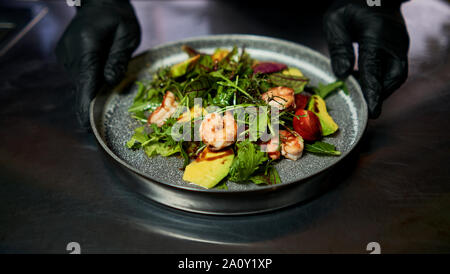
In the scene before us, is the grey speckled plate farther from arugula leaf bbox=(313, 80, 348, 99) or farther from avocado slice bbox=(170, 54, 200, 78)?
avocado slice bbox=(170, 54, 200, 78)

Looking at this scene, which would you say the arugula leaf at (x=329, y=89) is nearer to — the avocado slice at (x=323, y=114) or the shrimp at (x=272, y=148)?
the avocado slice at (x=323, y=114)

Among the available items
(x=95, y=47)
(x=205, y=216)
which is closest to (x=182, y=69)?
(x=95, y=47)

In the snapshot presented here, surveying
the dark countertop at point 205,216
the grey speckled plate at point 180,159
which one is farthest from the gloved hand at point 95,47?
the dark countertop at point 205,216

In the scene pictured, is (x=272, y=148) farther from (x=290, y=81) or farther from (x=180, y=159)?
(x=290, y=81)

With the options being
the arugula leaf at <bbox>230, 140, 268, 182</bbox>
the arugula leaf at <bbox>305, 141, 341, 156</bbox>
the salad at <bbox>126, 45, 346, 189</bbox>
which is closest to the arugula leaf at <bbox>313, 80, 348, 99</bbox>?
the salad at <bbox>126, 45, 346, 189</bbox>
